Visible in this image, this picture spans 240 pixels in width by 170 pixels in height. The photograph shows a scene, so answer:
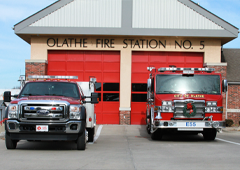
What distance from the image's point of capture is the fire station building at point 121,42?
19.5 metres

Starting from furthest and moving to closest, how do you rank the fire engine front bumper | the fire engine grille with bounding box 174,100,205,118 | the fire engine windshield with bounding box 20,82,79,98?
the fire engine grille with bounding box 174,100,205,118
the fire engine front bumper
the fire engine windshield with bounding box 20,82,79,98

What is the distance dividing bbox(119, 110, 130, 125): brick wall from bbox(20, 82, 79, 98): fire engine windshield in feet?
31.4

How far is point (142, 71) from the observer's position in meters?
20.1

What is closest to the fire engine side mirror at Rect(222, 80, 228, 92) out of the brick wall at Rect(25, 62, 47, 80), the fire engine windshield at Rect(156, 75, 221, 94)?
the fire engine windshield at Rect(156, 75, 221, 94)

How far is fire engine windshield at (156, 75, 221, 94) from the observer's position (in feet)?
40.2

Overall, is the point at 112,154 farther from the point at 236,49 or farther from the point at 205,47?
the point at 236,49

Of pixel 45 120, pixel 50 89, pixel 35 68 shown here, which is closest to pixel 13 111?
pixel 45 120

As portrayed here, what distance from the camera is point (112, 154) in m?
8.95

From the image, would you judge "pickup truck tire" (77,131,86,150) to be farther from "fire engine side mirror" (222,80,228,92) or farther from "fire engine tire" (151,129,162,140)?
"fire engine side mirror" (222,80,228,92)

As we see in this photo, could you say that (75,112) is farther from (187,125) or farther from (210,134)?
(210,134)

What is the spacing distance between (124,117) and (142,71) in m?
3.06

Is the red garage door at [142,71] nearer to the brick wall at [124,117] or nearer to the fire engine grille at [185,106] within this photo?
the brick wall at [124,117]

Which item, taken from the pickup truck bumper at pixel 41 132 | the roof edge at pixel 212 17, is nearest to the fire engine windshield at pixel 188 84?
the pickup truck bumper at pixel 41 132

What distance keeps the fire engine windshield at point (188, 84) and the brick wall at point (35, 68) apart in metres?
9.20
